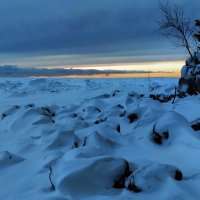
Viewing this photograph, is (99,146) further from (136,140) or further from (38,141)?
(38,141)

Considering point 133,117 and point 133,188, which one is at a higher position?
point 133,117

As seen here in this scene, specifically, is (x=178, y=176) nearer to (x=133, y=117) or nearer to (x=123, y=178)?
(x=123, y=178)

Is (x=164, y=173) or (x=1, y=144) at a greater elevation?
(x=164, y=173)

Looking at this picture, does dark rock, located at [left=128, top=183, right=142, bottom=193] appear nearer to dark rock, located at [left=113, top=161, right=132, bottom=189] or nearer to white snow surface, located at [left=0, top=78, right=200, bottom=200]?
white snow surface, located at [left=0, top=78, right=200, bottom=200]

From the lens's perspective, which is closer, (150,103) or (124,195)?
(124,195)

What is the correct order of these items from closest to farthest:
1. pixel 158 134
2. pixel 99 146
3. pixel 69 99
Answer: pixel 99 146
pixel 158 134
pixel 69 99

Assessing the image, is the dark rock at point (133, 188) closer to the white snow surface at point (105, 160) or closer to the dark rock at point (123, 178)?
the white snow surface at point (105, 160)

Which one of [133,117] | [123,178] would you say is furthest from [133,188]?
[133,117]

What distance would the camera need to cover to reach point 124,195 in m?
4.06

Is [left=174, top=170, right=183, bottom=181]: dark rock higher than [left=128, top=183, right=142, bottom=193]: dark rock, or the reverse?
[left=174, top=170, right=183, bottom=181]: dark rock

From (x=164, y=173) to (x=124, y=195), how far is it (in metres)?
0.54

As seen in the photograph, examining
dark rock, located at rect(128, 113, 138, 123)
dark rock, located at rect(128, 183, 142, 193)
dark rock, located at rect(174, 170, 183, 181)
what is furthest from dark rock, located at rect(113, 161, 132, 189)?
dark rock, located at rect(128, 113, 138, 123)

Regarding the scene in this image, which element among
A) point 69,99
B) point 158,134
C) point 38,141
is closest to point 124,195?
point 158,134

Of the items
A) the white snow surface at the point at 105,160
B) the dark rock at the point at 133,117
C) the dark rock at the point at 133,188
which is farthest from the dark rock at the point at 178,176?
the dark rock at the point at 133,117
